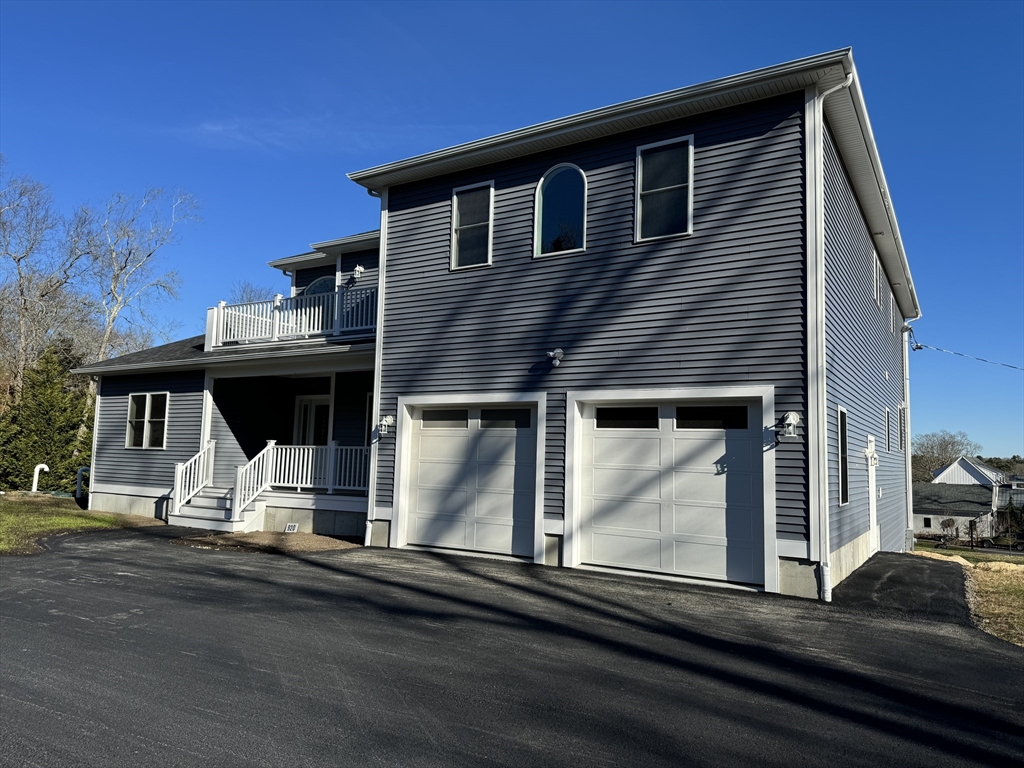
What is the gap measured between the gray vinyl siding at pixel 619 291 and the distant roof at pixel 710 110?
188 millimetres

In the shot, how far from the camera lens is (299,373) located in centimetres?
1517

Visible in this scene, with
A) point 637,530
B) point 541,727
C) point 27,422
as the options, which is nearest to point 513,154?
point 637,530

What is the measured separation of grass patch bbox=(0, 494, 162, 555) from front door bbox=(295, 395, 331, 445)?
11.4 ft

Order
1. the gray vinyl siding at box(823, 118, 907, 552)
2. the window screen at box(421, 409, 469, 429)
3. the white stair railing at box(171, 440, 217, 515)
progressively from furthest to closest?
the white stair railing at box(171, 440, 217, 515) → the window screen at box(421, 409, 469, 429) → the gray vinyl siding at box(823, 118, 907, 552)

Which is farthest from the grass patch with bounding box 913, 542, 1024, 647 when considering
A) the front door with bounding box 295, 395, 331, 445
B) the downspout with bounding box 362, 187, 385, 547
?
the front door with bounding box 295, 395, 331, 445

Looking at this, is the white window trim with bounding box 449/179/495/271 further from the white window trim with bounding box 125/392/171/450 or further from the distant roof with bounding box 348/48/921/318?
the white window trim with bounding box 125/392/171/450

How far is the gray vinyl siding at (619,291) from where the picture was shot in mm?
8844

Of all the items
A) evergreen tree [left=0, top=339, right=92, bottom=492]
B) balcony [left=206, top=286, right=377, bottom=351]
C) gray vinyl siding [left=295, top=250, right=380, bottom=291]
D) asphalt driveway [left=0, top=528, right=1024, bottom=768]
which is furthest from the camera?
evergreen tree [left=0, top=339, right=92, bottom=492]

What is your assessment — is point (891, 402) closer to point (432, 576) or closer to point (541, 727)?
point (432, 576)

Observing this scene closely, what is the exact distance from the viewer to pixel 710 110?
9.42 metres

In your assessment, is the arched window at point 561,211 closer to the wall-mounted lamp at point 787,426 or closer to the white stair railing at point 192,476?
the wall-mounted lamp at point 787,426

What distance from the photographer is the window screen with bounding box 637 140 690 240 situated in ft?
31.5

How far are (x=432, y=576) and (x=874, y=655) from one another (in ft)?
16.9

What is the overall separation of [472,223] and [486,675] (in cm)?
777
